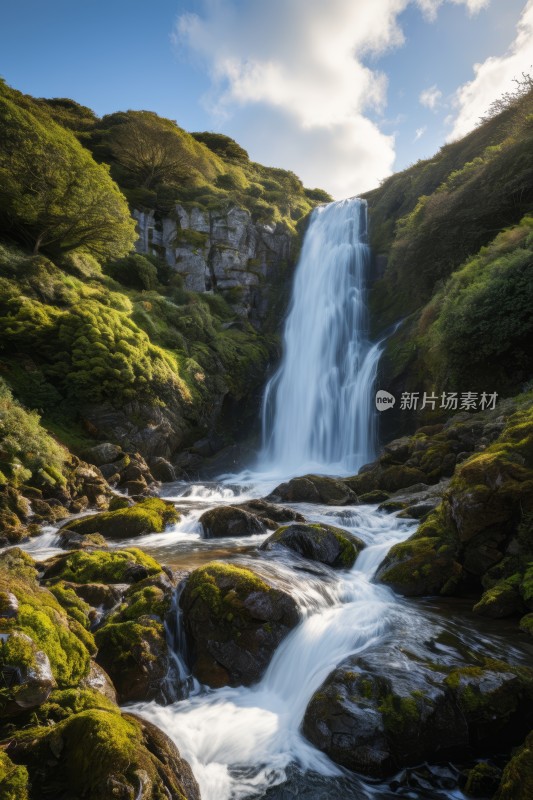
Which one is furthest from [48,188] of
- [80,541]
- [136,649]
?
[136,649]

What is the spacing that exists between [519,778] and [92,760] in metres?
2.90

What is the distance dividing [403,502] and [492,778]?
8.45m

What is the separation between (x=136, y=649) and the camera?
4922 mm

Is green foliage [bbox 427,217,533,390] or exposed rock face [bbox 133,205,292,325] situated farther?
exposed rock face [bbox 133,205,292,325]

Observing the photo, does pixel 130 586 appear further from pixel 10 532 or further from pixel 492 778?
pixel 10 532

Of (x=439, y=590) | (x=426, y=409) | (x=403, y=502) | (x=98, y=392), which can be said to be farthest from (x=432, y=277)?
(x=439, y=590)

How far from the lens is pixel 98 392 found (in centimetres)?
1786

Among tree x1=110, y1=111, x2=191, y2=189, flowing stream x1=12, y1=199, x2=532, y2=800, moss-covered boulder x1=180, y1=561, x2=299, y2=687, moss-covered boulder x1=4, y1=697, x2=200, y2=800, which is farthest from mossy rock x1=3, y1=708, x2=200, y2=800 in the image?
tree x1=110, y1=111, x2=191, y2=189

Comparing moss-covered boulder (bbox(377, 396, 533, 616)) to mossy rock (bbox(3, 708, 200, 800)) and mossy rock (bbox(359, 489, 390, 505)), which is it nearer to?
mossy rock (bbox(3, 708, 200, 800))

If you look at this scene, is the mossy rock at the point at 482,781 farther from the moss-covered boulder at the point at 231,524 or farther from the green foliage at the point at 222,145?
the green foliage at the point at 222,145

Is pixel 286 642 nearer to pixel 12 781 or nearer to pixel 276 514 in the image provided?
pixel 12 781

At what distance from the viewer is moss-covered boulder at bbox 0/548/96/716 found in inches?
124

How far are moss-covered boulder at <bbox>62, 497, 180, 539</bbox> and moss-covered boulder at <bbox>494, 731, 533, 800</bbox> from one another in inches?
364

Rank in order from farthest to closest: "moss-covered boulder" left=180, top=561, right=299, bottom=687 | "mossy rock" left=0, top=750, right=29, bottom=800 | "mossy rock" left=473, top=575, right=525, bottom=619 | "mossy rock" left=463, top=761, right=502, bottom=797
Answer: "mossy rock" left=473, top=575, right=525, bottom=619 < "moss-covered boulder" left=180, top=561, right=299, bottom=687 < "mossy rock" left=463, top=761, right=502, bottom=797 < "mossy rock" left=0, top=750, right=29, bottom=800
